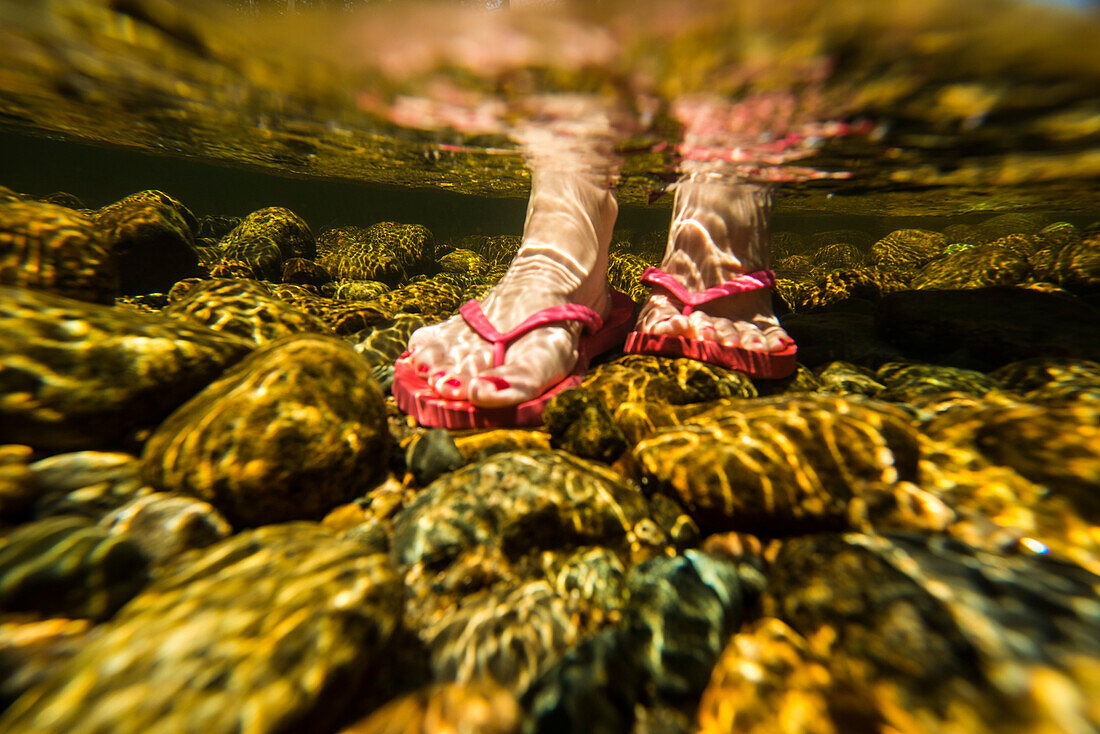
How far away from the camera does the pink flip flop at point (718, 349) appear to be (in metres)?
3.49

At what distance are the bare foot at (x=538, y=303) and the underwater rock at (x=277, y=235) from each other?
756 centimetres

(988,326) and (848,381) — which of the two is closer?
(848,381)

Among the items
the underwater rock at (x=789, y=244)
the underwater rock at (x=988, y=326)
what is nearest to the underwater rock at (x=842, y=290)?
the underwater rock at (x=988, y=326)

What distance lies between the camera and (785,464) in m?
2.19

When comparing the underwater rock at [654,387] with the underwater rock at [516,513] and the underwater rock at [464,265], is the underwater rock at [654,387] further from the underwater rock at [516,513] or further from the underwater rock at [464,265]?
the underwater rock at [464,265]

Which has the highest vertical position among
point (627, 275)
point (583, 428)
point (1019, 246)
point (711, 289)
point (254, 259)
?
point (254, 259)

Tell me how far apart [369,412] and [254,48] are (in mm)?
4021

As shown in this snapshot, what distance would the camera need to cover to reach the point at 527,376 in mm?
3010

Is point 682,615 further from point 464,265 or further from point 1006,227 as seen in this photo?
point 1006,227

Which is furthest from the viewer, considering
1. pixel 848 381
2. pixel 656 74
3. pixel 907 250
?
pixel 907 250

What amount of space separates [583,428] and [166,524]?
2378 millimetres

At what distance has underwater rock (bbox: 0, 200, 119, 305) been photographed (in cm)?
348

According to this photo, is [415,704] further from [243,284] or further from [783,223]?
[783,223]

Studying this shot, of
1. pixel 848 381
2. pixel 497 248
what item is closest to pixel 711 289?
pixel 848 381
